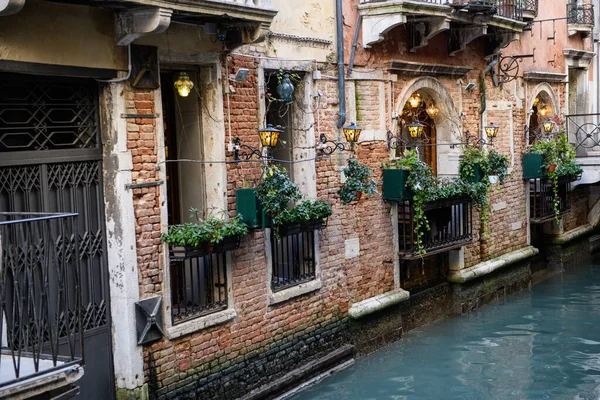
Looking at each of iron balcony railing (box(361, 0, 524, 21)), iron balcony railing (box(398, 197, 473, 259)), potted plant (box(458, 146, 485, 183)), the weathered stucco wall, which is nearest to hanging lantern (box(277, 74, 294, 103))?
iron balcony railing (box(361, 0, 524, 21))

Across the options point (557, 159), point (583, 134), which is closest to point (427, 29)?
point (557, 159)

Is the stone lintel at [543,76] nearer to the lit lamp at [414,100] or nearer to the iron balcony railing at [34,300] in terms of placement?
the lit lamp at [414,100]

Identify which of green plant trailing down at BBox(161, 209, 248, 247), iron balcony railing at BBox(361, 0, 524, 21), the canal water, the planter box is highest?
iron balcony railing at BBox(361, 0, 524, 21)

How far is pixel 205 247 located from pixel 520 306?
25.6 ft

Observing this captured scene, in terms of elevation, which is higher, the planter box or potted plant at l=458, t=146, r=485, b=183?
potted plant at l=458, t=146, r=485, b=183

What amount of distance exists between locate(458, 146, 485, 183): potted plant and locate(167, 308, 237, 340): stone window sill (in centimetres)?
560

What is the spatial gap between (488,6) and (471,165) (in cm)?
255

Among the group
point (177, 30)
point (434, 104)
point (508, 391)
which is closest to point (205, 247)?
point (177, 30)

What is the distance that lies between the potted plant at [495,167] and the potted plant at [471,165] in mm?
154

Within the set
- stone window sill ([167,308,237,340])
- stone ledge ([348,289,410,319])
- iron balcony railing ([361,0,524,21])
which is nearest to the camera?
stone window sill ([167,308,237,340])

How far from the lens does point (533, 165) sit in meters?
15.7

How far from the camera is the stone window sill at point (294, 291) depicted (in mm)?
9511

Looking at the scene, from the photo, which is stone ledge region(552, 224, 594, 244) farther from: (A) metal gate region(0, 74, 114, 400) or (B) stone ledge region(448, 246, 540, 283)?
(A) metal gate region(0, 74, 114, 400)

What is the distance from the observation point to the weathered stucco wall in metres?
6.44
